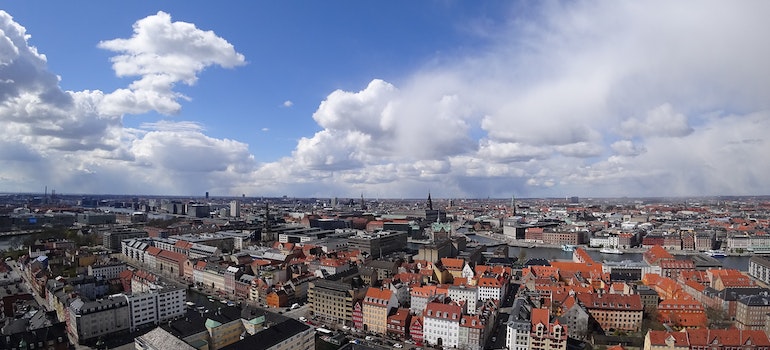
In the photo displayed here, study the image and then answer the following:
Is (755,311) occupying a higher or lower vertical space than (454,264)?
lower

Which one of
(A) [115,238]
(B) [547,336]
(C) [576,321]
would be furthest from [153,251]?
(C) [576,321]

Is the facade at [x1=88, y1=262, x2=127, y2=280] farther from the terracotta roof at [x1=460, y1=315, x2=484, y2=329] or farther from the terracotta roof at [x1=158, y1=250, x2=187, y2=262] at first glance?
the terracotta roof at [x1=460, y1=315, x2=484, y2=329]

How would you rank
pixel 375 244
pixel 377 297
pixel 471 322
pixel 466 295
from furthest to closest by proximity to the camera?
1. pixel 375 244
2. pixel 466 295
3. pixel 377 297
4. pixel 471 322

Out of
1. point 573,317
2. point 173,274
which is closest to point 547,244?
point 573,317

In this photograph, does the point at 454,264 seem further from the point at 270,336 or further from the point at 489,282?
the point at 270,336

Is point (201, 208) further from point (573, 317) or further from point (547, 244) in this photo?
point (573, 317)

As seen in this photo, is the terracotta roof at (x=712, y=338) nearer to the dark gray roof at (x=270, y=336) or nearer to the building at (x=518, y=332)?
the building at (x=518, y=332)

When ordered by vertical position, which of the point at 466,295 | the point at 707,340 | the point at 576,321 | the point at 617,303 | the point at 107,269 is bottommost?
the point at 576,321

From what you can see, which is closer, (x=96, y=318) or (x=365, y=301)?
(x=96, y=318)
